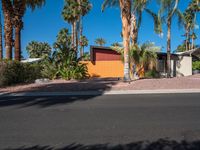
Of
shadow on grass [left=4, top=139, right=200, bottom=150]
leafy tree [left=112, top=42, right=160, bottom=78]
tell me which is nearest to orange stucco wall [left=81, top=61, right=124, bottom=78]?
leafy tree [left=112, top=42, right=160, bottom=78]

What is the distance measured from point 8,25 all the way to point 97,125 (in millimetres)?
18568

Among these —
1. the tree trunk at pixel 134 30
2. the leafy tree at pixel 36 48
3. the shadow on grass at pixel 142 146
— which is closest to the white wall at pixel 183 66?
the tree trunk at pixel 134 30

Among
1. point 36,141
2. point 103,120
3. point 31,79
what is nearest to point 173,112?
point 103,120

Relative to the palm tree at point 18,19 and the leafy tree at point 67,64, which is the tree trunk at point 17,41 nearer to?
the palm tree at point 18,19

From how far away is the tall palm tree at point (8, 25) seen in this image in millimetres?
23547

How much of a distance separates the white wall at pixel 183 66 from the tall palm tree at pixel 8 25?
18491 mm

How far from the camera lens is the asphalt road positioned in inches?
254

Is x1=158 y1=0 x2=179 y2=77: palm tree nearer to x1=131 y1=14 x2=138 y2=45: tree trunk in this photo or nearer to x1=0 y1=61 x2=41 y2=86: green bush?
x1=131 y1=14 x2=138 y2=45: tree trunk

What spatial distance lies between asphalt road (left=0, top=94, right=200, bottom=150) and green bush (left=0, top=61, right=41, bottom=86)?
1002 centimetres

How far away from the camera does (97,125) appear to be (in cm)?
782

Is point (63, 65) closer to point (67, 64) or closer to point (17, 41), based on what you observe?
point (67, 64)

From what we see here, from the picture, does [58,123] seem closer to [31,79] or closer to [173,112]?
[173,112]

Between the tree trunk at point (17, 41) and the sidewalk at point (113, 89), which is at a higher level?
the tree trunk at point (17, 41)

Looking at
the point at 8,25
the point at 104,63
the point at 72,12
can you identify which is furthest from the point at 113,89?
the point at 72,12
